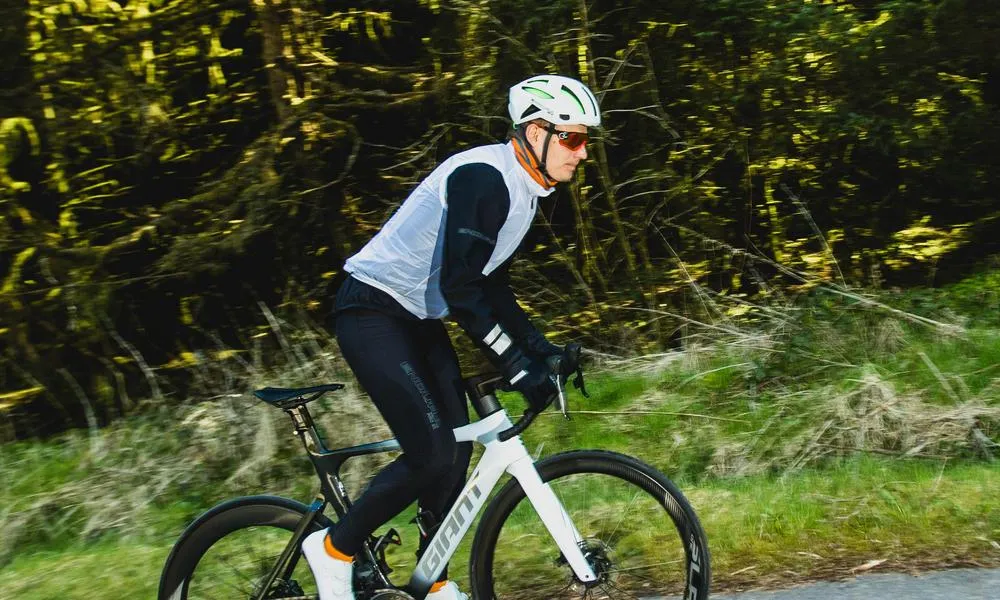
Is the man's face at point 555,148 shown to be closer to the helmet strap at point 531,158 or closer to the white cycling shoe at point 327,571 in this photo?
the helmet strap at point 531,158

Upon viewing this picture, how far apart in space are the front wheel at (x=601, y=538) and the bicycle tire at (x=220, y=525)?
644 mm

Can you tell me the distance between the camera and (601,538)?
3686 millimetres

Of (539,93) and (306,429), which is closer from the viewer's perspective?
(539,93)

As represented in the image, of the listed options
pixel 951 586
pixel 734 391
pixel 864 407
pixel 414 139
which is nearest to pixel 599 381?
pixel 734 391

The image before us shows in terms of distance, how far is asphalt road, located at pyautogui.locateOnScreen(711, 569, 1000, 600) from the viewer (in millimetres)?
3920

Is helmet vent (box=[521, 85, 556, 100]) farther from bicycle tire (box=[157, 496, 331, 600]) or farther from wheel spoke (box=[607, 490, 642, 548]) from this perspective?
bicycle tire (box=[157, 496, 331, 600])

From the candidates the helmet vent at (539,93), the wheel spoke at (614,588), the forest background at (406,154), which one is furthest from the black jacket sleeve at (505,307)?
the forest background at (406,154)

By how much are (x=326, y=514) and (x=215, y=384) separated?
4652 millimetres

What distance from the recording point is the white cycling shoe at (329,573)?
11.9 ft

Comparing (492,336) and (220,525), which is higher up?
(492,336)

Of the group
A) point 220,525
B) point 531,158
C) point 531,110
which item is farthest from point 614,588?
point 531,110

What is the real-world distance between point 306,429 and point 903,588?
2.32 meters

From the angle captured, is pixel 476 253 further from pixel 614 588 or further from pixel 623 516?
pixel 614 588

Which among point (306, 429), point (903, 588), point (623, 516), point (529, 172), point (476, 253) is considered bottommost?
point (903, 588)
